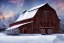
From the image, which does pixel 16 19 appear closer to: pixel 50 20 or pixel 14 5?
pixel 14 5

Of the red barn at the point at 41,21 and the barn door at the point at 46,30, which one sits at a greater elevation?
the red barn at the point at 41,21

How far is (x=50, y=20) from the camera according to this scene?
9.44 metres

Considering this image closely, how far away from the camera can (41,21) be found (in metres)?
9.34

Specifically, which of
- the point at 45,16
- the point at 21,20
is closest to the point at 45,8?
the point at 45,16

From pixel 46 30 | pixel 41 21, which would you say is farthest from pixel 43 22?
pixel 46 30

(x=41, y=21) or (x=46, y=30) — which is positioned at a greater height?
(x=41, y=21)

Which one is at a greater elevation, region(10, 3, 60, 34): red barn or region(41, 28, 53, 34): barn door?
region(10, 3, 60, 34): red barn

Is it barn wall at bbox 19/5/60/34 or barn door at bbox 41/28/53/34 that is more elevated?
barn wall at bbox 19/5/60/34

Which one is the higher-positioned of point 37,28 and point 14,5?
point 14,5

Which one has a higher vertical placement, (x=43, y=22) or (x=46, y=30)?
(x=43, y=22)

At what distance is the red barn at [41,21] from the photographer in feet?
30.0

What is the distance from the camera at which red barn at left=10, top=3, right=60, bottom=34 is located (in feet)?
30.0

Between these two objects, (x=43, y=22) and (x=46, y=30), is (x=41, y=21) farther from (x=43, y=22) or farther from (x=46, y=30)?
(x=46, y=30)

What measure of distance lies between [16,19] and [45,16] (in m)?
1.26
